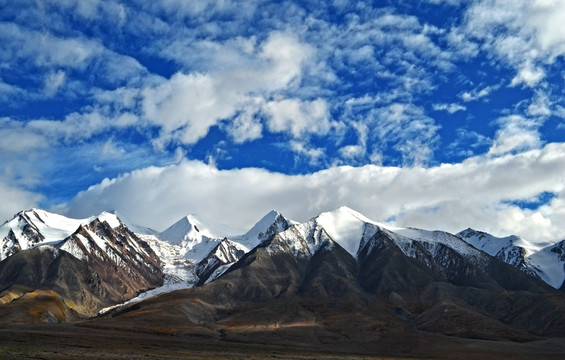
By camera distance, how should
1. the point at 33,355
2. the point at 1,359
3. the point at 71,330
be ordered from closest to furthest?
the point at 1,359 < the point at 33,355 < the point at 71,330

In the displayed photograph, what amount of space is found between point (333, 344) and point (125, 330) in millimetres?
73144

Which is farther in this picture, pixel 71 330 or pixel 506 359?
pixel 71 330

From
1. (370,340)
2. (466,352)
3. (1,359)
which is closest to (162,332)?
(370,340)

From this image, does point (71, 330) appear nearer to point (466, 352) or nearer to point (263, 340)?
point (263, 340)

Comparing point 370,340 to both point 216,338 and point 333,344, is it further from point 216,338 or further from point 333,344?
point 216,338

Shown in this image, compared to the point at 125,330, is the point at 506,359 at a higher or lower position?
lower

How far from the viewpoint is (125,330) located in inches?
7667

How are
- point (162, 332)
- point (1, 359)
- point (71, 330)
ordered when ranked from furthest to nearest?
1. point (162, 332)
2. point (71, 330)
3. point (1, 359)

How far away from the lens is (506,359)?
14150cm

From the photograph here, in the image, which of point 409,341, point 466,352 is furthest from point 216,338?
point 466,352

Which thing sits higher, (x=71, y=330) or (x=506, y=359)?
(x=71, y=330)

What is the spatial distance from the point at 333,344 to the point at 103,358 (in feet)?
357

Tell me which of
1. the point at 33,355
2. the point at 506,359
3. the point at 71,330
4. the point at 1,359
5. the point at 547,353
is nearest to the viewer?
the point at 1,359

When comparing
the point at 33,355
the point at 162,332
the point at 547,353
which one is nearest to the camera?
the point at 33,355
